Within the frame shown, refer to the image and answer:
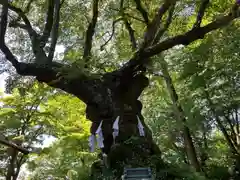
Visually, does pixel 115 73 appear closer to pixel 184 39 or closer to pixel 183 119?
pixel 184 39

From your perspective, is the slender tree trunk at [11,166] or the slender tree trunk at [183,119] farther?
the slender tree trunk at [11,166]

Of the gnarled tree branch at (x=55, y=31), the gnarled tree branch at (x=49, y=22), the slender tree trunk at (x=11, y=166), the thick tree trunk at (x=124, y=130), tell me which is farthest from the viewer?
the slender tree trunk at (x=11, y=166)

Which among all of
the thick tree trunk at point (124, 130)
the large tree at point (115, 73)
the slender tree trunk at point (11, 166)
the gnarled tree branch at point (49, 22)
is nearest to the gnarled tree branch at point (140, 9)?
the large tree at point (115, 73)

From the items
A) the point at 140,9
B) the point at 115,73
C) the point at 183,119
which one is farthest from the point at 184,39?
the point at 183,119

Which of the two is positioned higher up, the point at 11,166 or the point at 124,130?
the point at 11,166

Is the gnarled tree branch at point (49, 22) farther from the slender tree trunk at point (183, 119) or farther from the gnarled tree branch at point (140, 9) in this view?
the slender tree trunk at point (183, 119)

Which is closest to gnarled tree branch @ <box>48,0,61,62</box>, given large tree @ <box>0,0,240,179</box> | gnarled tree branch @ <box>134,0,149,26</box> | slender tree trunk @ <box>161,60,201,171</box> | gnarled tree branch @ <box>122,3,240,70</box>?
large tree @ <box>0,0,240,179</box>

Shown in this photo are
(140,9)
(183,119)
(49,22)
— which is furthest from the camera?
(183,119)

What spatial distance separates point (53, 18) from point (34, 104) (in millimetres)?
4390

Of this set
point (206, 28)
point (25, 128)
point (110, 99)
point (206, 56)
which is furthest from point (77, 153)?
point (206, 28)

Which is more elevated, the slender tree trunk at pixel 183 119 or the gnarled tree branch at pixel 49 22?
the gnarled tree branch at pixel 49 22

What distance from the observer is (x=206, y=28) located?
561cm

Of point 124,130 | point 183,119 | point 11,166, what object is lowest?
point 124,130

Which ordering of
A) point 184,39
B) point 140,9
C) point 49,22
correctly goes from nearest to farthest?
point 184,39 < point 49,22 < point 140,9
